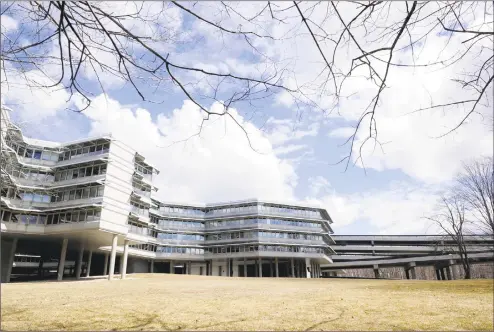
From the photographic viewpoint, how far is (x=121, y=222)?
37.8m

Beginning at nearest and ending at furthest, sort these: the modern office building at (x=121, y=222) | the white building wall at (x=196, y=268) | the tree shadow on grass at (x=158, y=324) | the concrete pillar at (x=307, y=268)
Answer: the tree shadow on grass at (x=158, y=324) < the modern office building at (x=121, y=222) < the concrete pillar at (x=307, y=268) < the white building wall at (x=196, y=268)

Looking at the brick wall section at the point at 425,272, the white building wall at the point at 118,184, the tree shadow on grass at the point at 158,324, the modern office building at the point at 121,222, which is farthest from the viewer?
the brick wall section at the point at 425,272

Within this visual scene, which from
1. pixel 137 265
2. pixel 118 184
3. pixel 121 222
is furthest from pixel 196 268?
pixel 118 184

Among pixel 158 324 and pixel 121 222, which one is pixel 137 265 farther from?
pixel 158 324

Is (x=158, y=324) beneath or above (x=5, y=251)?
beneath

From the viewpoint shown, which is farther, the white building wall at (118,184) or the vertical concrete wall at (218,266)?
the vertical concrete wall at (218,266)

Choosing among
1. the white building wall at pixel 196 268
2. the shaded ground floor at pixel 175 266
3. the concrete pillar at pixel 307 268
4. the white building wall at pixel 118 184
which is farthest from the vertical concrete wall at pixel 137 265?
the concrete pillar at pixel 307 268

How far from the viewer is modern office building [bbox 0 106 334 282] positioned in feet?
118

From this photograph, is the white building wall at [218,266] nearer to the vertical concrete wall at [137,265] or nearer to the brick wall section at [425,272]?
the vertical concrete wall at [137,265]

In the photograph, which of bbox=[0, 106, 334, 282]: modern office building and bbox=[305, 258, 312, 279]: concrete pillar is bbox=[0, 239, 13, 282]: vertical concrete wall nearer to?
bbox=[0, 106, 334, 282]: modern office building

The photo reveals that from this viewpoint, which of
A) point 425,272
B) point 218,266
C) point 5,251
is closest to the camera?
point 5,251

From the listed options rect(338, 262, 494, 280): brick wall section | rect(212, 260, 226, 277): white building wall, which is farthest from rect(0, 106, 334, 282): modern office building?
rect(338, 262, 494, 280): brick wall section

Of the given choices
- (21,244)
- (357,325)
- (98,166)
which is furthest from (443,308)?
(21,244)

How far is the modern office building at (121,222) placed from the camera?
3584cm
